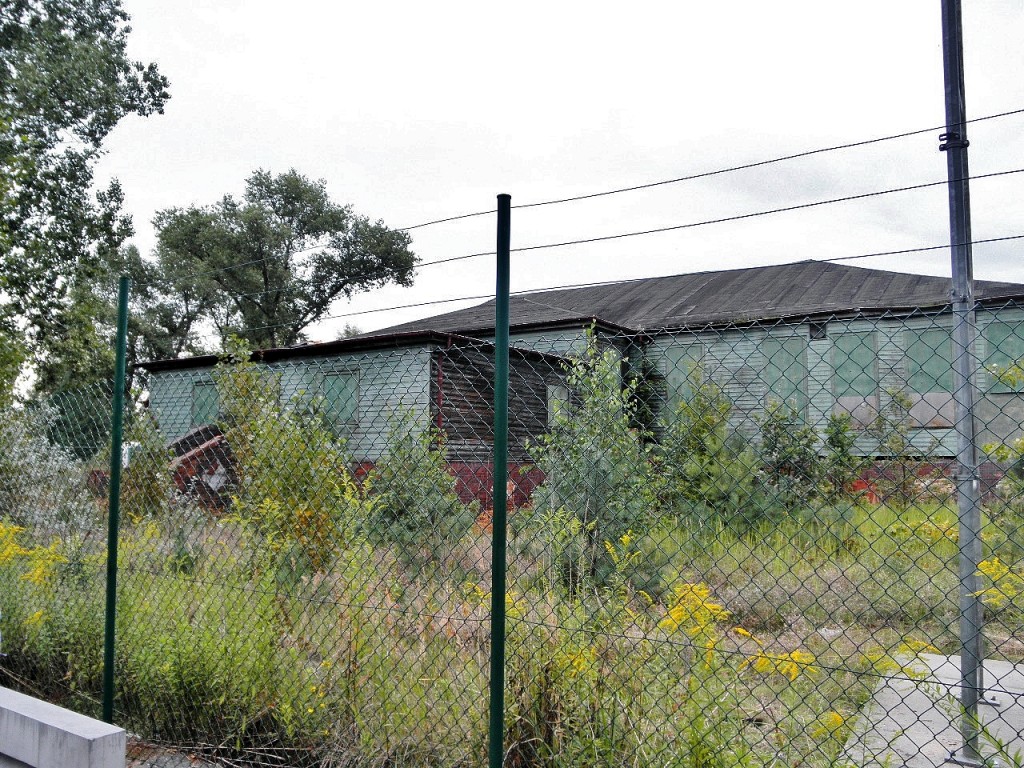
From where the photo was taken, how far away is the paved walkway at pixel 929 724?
3023 mm

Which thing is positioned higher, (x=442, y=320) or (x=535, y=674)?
(x=442, y=320)

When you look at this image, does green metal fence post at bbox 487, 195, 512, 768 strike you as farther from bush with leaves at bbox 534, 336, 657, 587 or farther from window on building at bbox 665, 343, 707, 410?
bush with leaves at bbox 534, 336, 657, 587

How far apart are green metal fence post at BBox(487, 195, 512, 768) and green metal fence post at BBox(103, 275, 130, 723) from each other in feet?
6.45

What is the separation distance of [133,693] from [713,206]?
3487mm

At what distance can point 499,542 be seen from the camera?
2.43m

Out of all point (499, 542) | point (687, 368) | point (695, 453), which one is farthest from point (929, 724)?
point (687, 368)

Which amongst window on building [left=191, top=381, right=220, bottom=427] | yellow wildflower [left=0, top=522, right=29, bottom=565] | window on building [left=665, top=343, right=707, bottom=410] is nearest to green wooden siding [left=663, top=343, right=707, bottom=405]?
window on building [left=665, top=343, right=707, bottom=410]

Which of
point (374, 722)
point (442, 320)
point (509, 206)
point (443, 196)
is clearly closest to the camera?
point (509, 206)

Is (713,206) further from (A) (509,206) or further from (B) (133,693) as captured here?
(B) (133,693)

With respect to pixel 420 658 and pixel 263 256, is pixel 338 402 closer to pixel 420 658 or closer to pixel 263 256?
pixel 420 658

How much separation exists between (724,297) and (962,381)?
604 inches

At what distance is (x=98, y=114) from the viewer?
20250 millimetres

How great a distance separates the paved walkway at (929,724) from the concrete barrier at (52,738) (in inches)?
103

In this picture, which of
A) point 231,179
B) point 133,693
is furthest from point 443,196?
point 231,179
